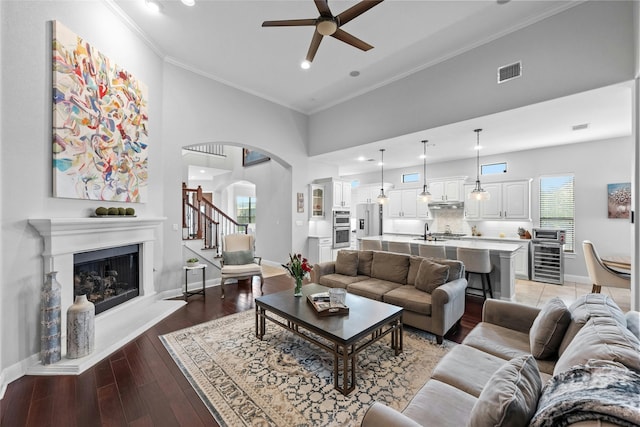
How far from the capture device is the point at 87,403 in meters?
2.05

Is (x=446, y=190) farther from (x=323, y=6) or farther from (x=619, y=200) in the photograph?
(x=323, y=6)

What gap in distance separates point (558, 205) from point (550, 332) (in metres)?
6.05

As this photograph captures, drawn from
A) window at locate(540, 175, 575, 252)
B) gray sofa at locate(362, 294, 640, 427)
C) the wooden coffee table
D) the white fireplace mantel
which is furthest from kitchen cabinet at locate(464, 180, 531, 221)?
the white fireplace mantel

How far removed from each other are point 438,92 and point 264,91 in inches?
138

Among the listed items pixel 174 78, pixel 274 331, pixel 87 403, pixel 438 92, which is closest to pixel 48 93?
pixel 174 78

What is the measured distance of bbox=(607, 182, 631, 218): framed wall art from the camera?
17.6 feet

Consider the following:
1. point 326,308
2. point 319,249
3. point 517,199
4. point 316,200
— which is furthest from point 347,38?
point 517,199

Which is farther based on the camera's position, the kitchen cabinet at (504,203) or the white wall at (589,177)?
the kitchen cabinet at (504,203)

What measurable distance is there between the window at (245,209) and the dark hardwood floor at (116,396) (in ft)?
28.8

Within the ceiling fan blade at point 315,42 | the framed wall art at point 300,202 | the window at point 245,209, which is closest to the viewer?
the ceiling fan blade at point 315,42

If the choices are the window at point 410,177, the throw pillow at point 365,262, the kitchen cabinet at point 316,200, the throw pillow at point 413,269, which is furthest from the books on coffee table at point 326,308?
the window at point 410,177

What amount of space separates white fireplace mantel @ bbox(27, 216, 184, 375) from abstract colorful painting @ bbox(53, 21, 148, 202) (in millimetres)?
365

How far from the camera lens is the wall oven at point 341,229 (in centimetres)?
723

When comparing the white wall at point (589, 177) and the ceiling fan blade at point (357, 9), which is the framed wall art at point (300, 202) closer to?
the ceiling fan blade at point (357, 9)
